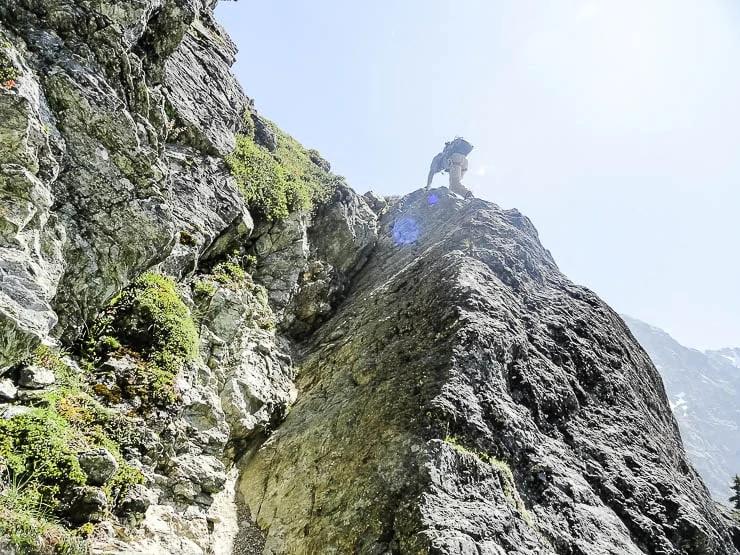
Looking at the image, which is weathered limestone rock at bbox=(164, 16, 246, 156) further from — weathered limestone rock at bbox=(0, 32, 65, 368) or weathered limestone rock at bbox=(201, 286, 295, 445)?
weathered limestone rock at bbox=(0, 32, 65, 368)

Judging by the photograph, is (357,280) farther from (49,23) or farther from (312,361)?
(49,23)

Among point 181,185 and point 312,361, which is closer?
point 181,185

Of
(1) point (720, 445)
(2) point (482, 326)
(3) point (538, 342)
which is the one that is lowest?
(2) point (482, 326)

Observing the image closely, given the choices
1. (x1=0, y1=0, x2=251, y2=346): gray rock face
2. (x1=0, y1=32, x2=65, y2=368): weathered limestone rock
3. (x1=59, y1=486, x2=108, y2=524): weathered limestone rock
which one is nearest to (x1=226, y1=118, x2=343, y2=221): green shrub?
(x1=0, y1=0, x2=251, y2=346): gray rock face

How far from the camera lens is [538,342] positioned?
1858cm

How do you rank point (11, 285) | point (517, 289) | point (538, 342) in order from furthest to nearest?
point (517, 289)
point (538, 342)
point (11, 285)

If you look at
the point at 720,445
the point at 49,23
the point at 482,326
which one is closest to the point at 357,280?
the point at 482,326

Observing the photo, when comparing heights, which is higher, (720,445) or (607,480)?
(720,445)

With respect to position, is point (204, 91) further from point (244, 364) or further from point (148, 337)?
point (148, 337)

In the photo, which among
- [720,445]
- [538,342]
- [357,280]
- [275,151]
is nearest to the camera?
[538,342]

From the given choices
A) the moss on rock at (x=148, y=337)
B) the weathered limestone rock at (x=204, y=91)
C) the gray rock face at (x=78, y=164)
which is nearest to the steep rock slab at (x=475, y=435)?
the moss on rock at (x=148, y=337)

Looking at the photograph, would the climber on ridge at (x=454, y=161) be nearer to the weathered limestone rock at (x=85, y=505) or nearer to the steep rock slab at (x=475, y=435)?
the steep rock slab at (x=475, y=435)

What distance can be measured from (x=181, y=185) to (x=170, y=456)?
11.3 meters

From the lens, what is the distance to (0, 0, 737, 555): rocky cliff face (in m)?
8.12
